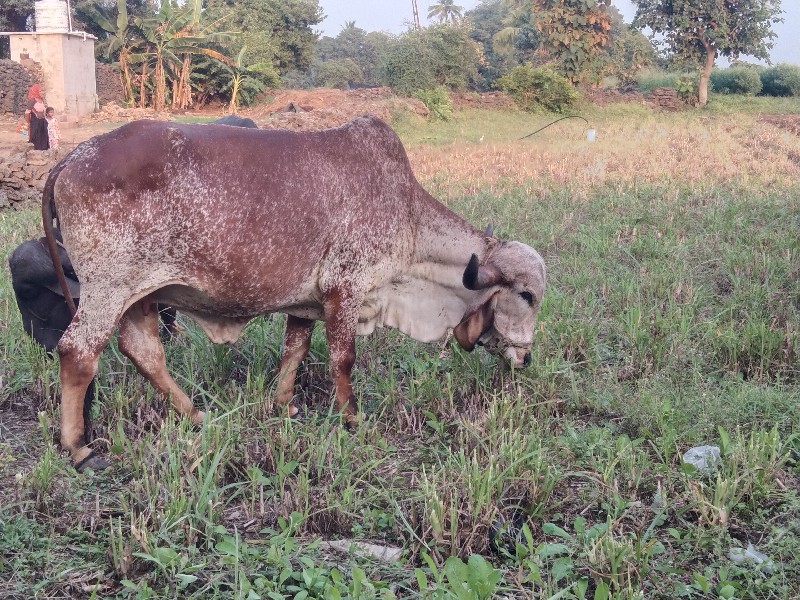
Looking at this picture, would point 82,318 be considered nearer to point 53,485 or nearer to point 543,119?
point 53,485

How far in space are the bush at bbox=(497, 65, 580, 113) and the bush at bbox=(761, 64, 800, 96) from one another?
11.7 metres

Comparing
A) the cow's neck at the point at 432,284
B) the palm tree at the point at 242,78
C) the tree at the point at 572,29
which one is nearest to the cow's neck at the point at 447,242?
the cow's neck at the point at 432,284

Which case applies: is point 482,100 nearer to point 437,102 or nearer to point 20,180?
point 437,102

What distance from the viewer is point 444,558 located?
302 centimetres

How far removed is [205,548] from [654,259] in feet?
15.3

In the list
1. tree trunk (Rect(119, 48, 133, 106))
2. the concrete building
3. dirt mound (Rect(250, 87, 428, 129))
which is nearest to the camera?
dirt mound (Rect(250, 87, 428, 129))

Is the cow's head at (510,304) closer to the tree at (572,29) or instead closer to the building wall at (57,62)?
the building wall at (57,62)

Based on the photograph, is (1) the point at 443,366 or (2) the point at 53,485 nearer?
(2) the point at 53,485

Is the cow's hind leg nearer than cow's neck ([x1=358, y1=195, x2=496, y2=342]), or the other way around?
the cow's hind leg

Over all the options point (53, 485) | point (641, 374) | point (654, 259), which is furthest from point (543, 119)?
point (53, 485)

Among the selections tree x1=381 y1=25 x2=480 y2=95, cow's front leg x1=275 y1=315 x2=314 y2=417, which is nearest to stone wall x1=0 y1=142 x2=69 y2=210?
cow's front leg x1=275 y1=315 x2=314 y2=417

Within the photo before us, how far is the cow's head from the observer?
174 inches

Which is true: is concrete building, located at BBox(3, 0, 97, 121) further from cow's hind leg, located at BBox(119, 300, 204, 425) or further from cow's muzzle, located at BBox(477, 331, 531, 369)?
cow's muzzle, located at BBox(477, 331, 531, 369)

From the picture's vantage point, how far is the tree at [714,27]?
2944 centimetres
